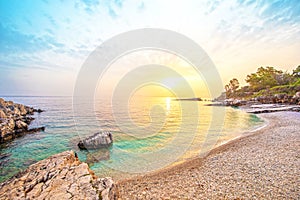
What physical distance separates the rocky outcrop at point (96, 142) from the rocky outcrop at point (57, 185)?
7.93 metres

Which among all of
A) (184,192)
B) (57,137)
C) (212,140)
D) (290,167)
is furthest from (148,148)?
(57,137)

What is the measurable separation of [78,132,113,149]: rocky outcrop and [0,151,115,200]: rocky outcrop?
793 centimetres

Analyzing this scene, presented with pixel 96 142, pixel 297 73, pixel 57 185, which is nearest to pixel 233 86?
pixel 297 73

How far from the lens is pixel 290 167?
7359mm

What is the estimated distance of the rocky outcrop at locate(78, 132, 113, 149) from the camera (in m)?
13.2

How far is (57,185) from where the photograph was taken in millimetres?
4422

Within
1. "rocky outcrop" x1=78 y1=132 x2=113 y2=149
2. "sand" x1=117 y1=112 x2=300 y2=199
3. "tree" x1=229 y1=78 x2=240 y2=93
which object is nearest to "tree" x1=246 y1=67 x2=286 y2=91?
"tree" x1=229 y1=78 x2=240 y2=93

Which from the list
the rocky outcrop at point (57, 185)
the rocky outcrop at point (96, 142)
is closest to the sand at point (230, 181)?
the rocky outcrop at point (57, 185)

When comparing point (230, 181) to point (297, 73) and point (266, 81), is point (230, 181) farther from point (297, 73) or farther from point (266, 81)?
point (266, 81)

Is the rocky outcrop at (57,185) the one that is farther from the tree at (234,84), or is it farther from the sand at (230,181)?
the tree at (234,84)

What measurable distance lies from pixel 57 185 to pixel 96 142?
9.36 meters

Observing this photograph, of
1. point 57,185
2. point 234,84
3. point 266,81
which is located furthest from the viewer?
point 234,84

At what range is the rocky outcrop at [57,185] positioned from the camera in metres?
4.04

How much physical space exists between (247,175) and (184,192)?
133 inches
